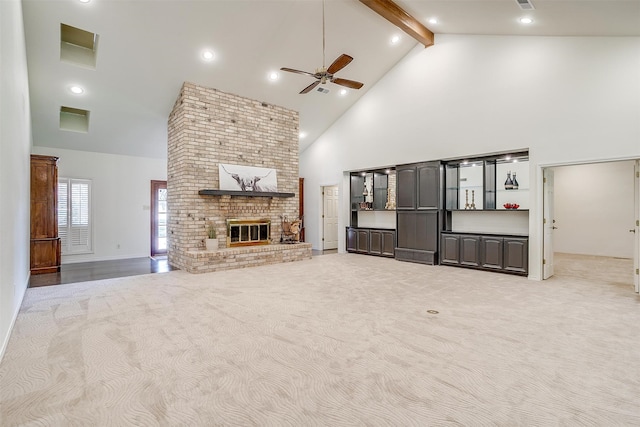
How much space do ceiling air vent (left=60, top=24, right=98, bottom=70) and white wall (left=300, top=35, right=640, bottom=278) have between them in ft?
19.2

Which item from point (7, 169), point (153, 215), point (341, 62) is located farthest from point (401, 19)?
point (153, 215)

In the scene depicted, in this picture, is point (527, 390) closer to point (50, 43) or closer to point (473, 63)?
point (473, 63)

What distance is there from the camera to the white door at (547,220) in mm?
5672

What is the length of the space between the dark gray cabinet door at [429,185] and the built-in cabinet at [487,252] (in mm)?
738

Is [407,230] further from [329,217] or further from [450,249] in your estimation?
[329,217]

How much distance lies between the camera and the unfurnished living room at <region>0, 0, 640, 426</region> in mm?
2234

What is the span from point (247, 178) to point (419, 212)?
3993 millimetres

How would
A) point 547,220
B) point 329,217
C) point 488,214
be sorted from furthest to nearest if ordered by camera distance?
point 329,217 < point 488,214 < point 547,220

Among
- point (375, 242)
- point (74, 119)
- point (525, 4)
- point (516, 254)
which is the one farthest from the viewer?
point (375, 242)

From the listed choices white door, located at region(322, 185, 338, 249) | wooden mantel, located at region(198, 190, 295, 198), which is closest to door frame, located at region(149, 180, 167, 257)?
wooden mantel, located at region(198, 190, 295, 198)

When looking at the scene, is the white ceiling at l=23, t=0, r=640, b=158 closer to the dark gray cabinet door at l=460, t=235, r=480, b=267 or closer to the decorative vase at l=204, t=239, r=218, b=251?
the decorative vase at l=204, t=239, r=218, b=251

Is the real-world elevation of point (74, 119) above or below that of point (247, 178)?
above

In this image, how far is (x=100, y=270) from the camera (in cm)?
642


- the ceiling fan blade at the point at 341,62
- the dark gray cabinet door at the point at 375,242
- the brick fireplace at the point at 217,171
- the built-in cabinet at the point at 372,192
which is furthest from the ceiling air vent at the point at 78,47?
the dark gray cabinet door at the point at 375,242
